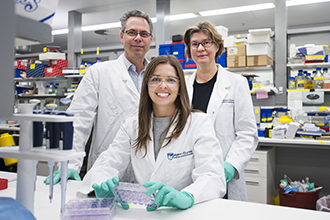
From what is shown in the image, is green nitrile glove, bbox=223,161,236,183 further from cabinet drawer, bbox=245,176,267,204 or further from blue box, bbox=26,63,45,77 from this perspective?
blue box, bbox=26,63,45,77

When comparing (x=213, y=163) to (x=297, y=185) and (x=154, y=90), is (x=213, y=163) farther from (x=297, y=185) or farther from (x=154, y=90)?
(x=297, y=185)

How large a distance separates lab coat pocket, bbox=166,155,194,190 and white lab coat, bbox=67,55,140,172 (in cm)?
59

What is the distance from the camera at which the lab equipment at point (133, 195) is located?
1.01 metres

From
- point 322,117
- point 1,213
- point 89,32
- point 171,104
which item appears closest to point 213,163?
point 171,104

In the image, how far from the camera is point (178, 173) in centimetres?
123

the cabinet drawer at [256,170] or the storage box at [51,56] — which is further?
the storage box at [51,56]

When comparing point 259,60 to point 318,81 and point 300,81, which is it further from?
point 318,81

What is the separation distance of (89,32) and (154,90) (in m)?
7.63

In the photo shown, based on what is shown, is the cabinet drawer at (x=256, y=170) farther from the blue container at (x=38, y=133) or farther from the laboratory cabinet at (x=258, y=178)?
the blue container at (x=38, y=133)

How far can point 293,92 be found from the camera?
136 inches

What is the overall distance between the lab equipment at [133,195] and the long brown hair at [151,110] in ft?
0.87

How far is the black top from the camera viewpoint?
181 cm

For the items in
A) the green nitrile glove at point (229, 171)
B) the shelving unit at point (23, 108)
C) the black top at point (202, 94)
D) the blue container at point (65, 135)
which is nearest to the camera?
the shelving unit at point (23, 108)

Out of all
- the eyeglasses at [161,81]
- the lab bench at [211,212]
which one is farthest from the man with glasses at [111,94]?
the lab bench at [211,212]
